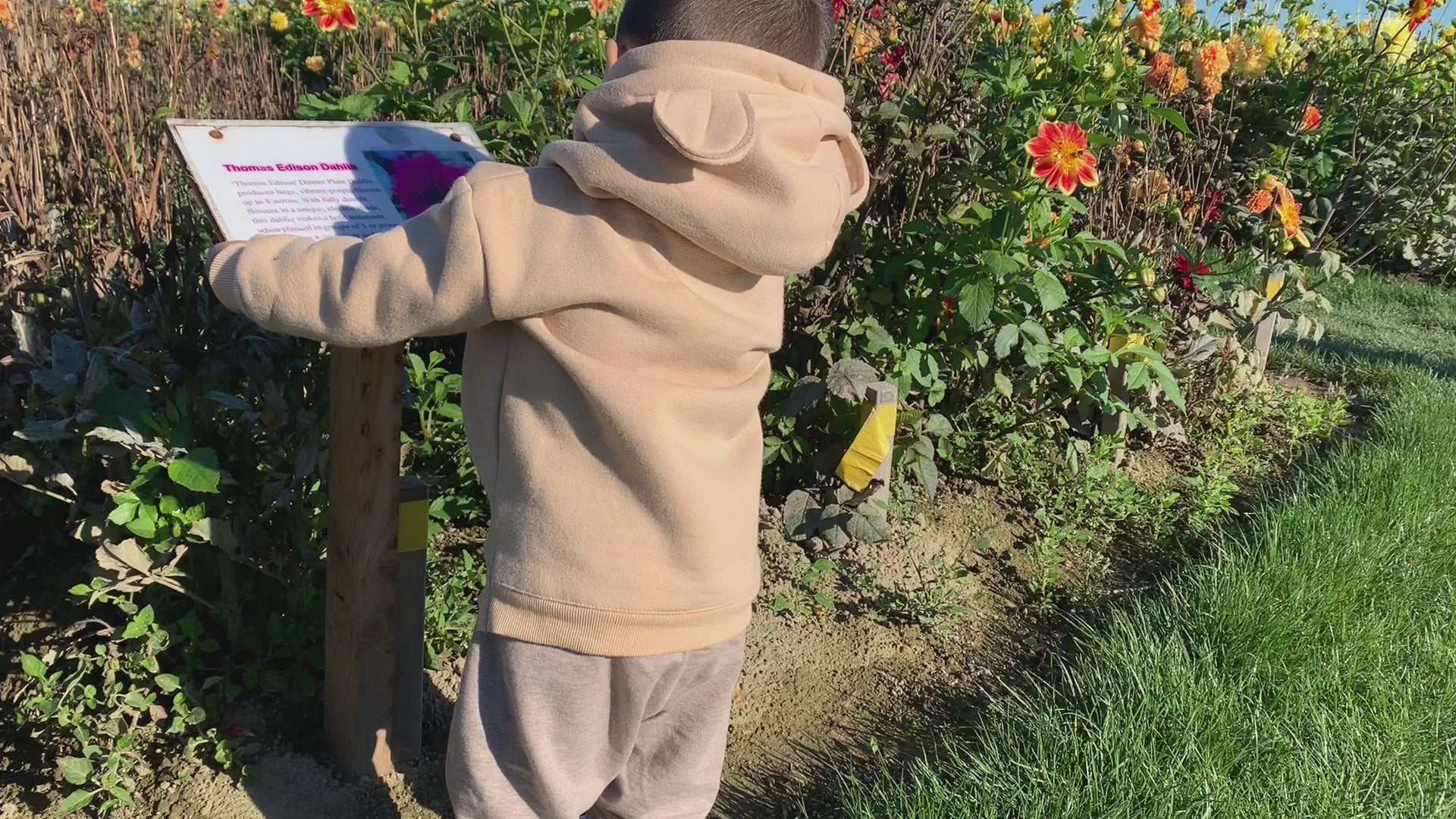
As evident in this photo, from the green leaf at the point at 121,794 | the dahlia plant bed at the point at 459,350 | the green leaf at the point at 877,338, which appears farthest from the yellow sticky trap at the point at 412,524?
the green leaf at the point at 877,338

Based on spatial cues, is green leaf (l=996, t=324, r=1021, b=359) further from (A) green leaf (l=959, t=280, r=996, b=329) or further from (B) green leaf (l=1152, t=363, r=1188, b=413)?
(B) green leaf (l=1152, t=363, r=1188, b=413)

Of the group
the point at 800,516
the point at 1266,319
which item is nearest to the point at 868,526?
the point at 800,516

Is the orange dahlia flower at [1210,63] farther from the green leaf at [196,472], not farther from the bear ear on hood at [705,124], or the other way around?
the green leaf at [196,472]

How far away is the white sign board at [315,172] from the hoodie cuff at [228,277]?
12 cm

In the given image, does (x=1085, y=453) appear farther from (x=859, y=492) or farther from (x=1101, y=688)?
(x=1101, y=688)

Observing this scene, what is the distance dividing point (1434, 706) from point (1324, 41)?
4.93 meters

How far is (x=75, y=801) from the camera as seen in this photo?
6.61 feet

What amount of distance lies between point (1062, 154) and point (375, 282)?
1.94 metres

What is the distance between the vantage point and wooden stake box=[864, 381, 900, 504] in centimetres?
298

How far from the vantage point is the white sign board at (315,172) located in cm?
162

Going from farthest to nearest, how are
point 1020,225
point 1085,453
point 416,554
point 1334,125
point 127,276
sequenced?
point 1334,125, point 1085,453, point 1020,225, point 127,276, point 416,554

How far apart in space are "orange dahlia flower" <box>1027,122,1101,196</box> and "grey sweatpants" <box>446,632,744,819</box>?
1.59 meters

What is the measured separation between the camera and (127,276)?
7.84ft

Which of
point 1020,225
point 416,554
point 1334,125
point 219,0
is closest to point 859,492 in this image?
point 1020,225
